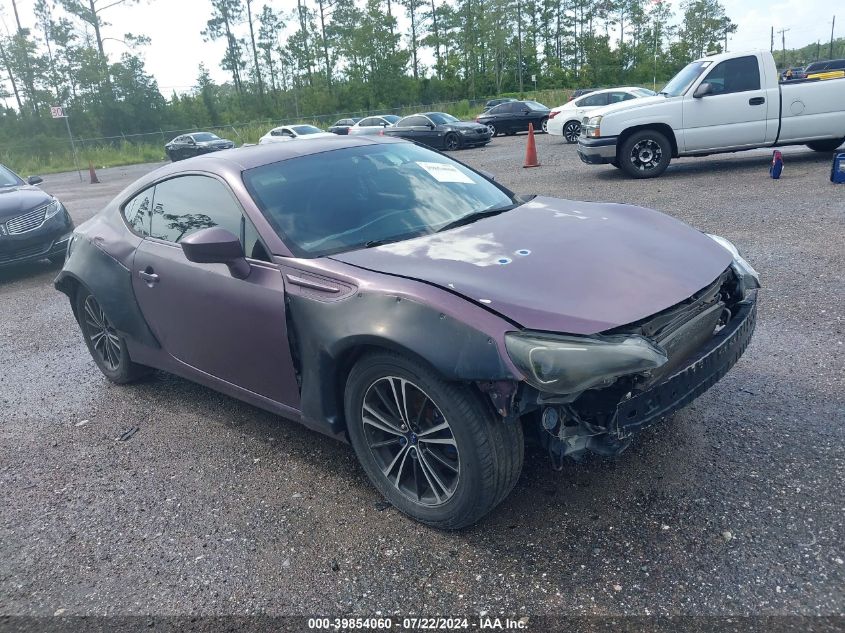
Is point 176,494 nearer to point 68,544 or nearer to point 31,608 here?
point 68,544

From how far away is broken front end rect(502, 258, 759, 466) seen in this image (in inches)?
91.4

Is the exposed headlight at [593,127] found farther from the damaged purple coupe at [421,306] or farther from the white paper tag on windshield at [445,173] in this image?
the white paper tag on windshield at [445,173]

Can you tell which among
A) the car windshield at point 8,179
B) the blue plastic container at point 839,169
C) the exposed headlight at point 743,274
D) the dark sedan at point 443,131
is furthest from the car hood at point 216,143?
the exposed headlight at point 743,274

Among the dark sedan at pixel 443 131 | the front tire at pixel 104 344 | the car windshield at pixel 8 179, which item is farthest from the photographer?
the dark sedan at pixel 443 131

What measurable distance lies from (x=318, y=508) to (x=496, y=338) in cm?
128

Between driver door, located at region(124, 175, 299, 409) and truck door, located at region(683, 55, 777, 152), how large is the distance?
30.7 ft

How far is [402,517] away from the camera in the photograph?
9.66ft

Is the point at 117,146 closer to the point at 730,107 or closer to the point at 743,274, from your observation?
the point at 730,107

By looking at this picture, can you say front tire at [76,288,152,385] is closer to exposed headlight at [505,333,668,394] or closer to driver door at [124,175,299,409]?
driver door at [124,175,299,409]

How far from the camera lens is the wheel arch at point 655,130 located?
11.0 metres

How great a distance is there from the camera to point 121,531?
305 centimetres

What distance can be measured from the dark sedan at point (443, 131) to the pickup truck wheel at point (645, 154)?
11.9 meters

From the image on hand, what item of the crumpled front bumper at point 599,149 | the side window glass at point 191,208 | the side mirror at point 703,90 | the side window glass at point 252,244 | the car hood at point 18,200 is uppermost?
the side mirror at point 703,90

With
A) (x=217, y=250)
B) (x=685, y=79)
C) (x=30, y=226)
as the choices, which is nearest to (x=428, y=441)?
(x=217, y=250)
